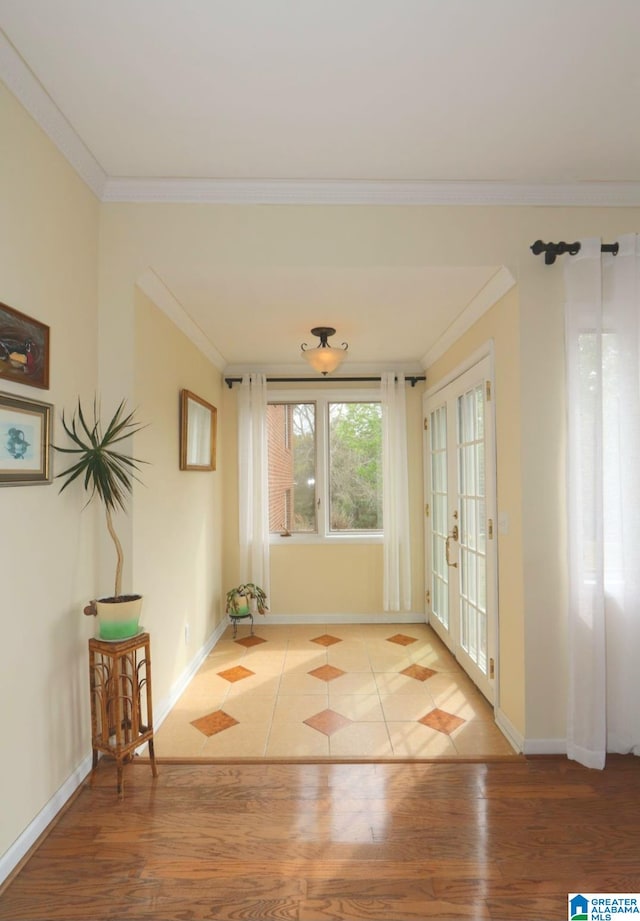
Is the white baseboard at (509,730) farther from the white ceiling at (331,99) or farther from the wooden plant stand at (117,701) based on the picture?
the white ceiling at (331,99)

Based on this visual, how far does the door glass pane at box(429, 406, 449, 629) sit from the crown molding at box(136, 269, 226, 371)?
197cm

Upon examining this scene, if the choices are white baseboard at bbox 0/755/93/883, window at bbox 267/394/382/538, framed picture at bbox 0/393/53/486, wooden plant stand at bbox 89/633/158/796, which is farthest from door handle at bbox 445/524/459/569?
framed picture at bbox 0/393/53/486

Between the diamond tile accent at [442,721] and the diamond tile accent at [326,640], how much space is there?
136 cm

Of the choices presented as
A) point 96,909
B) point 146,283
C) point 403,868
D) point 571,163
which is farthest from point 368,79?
point 96,909

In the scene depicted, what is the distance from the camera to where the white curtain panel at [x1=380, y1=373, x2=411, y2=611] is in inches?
181

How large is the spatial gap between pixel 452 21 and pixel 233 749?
10.2 ft

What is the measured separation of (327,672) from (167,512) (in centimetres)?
162

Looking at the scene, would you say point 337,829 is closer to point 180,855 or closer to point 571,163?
point 180,855

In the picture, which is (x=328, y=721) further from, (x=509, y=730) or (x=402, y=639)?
(x=402, y=639)

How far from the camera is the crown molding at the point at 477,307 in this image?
255 cm

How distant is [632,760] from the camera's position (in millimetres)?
2383

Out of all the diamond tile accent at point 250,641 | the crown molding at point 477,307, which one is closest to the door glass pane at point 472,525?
the crown molding at point 477,307

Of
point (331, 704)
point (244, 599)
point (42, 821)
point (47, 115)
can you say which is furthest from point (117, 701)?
point (47, 115)

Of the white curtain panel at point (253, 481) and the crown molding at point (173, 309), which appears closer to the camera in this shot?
the crown molding at point (173, 309)
